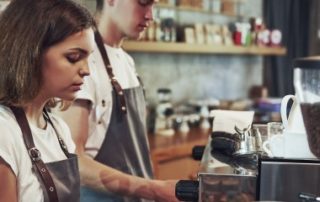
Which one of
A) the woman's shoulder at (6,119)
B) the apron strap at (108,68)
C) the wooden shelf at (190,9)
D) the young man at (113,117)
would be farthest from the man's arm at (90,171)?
the wooden shelf at (190,9)

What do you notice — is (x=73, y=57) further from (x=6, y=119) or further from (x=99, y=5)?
(x=99, y=5)

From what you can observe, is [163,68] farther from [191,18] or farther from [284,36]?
[284,36]

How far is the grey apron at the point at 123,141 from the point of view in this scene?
164cm

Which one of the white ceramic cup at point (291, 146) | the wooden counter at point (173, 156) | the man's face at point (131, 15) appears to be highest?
the man's face at point (131, 15)

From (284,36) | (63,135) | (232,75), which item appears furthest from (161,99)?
(63,135)

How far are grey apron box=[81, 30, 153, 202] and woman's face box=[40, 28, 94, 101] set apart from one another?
0.44 meters

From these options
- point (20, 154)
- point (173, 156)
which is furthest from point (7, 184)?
point (173, 156)

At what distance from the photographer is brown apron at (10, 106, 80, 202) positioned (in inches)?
44.8

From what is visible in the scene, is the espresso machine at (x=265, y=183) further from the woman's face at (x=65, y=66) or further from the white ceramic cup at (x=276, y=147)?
the woman's face at (x=65, y=66)

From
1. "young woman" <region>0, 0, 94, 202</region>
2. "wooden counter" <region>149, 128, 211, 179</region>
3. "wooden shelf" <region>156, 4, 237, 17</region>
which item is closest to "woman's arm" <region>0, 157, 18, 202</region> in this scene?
"young woman" <region>0, 0, 94, 202</region>

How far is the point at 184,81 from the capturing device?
154 inches

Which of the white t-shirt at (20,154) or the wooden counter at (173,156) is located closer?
the white t-shirt at (20,154)

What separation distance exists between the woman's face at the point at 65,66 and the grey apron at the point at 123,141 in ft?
1.45

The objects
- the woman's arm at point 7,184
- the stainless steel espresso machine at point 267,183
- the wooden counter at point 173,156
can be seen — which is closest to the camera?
the stainless steel espresso machine at point 267,183
